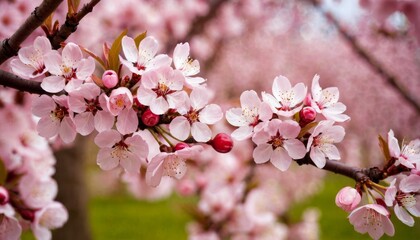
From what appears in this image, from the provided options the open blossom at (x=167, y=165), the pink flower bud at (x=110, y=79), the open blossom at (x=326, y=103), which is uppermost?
the pink flower bud at (x=110, y=79)

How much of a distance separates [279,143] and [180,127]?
19cm

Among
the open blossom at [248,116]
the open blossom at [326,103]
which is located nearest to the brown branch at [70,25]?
the open blossom at [248,116]

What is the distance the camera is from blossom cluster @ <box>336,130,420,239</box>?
88 centimetres

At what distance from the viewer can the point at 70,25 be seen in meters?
0.93

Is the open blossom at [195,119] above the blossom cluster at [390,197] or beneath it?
above

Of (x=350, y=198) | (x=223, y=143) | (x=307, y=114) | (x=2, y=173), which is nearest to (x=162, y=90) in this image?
(x=223, y=143)

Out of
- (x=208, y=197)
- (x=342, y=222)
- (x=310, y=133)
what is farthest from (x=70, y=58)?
(x=342, y=222)

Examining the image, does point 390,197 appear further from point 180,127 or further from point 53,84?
point 53,84

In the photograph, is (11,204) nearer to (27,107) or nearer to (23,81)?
(23,81)

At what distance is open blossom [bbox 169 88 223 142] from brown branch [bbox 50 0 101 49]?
0.24 metres

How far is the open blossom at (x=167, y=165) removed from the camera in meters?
0.89

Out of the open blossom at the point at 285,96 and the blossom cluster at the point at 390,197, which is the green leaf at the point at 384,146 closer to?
the blossom cluster at the point at 390,197

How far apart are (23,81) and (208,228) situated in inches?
62.0

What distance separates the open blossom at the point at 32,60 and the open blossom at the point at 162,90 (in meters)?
0.21
